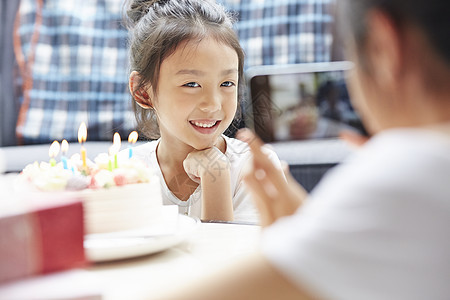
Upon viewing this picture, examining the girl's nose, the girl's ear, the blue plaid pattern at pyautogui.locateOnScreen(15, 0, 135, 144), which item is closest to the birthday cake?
the girl's nose

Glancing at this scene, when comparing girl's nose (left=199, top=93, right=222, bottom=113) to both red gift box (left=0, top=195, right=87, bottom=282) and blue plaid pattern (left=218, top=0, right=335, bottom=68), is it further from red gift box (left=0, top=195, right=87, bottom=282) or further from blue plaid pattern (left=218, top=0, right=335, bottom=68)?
blue plaid pattern (left=218, top=0, right=335, bottom=68)

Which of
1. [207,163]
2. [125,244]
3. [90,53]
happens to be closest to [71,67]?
[90,53]

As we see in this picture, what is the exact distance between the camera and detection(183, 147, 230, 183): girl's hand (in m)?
1.31

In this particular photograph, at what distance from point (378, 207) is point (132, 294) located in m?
0.29

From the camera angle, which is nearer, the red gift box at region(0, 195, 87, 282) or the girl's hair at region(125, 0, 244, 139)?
the red gift box at region(0, 195, 87, 282)

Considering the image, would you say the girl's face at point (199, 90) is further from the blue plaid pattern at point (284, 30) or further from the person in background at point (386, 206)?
the blue plaid pattern at point (284, 30)

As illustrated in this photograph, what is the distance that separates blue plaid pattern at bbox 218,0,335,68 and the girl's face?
4.17 feet

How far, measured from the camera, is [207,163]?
1.32m

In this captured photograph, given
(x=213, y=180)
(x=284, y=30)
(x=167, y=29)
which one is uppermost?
(x=284, y=30)

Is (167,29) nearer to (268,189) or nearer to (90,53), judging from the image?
(268,189)

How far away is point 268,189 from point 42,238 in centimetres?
20

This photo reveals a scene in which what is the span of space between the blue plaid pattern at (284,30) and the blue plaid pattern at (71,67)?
0.63m

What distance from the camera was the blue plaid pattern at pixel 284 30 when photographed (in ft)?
8.34

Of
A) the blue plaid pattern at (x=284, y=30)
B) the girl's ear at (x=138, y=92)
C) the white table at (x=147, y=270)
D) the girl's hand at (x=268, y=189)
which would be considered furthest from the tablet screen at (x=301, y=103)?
the blue plaid pattern at (x=284, y=30)
